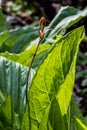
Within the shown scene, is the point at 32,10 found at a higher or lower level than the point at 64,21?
lower

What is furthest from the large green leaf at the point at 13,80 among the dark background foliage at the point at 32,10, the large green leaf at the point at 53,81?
the dark background foliage at the point at 32,10

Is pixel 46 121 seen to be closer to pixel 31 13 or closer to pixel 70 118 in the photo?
pixel 70 118

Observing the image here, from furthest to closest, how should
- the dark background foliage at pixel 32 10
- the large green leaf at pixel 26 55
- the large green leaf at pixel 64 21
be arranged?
the dark background foliage at pixel 32 10 → the large green leaf at pixel 64 21 → the large green leaf at pixel 26 55

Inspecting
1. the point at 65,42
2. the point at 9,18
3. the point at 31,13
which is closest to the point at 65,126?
the point at 65,42

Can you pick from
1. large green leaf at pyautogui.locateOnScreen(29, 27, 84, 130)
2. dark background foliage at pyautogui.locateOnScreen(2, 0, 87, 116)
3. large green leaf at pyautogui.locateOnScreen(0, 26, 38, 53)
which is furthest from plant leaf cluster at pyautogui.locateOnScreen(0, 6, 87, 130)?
dark background foliage at pyautogui.locateOnScreen(2, 0, 87, 116)

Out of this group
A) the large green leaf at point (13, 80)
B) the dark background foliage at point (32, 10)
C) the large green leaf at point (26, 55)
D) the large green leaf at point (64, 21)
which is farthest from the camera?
the dark background foliage at point (32, 10)

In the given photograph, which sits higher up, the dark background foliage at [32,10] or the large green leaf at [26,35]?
the large green leaf at [26,35]

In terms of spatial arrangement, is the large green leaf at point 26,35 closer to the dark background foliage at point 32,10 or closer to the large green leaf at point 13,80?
the large green leaf at point 13,80

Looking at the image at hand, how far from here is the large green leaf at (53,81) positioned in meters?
0.85

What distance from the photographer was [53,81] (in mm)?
920

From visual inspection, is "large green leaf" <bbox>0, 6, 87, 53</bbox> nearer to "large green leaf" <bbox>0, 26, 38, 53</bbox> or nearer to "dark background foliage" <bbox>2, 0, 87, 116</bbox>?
"large green leaf" <bbox>0, 26, 38, 53</bbox>

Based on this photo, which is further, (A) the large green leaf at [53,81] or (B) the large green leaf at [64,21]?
(B) the large green leaf at [64,21]

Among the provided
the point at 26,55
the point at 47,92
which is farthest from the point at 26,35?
the point at 47,92

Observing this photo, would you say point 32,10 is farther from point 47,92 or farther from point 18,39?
point 47,92
